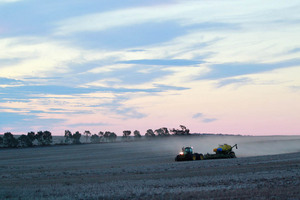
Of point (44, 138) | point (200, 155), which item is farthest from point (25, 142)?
point (200, 155)

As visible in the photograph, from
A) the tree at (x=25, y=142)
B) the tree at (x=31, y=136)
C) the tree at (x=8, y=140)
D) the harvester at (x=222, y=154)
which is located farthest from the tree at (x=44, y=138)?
the harvester at (x=222, y=154)

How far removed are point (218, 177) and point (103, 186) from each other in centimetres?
825

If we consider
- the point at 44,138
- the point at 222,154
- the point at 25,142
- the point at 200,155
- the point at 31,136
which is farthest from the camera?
the point at 44,138

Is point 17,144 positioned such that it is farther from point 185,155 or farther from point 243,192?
point 243,192

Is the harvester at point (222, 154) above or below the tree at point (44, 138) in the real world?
below

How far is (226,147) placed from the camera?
5716 centimetres

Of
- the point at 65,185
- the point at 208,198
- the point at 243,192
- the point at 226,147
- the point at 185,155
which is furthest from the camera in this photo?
the point at 226,147

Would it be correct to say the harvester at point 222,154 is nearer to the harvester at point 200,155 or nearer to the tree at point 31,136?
the harvester at point 200,155

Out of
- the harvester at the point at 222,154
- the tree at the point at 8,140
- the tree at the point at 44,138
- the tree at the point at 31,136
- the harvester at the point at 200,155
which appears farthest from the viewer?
the tree at the point at 44,138

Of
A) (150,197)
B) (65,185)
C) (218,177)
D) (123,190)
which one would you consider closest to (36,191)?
(65,185)

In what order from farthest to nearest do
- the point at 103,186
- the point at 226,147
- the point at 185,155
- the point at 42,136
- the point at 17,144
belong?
1. the point at 42,136
2. the point at 17,144
3. the point at 226,147
4. the point at 185,155
5. the point at 103,186

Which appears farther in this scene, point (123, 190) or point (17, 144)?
point (17, 144)

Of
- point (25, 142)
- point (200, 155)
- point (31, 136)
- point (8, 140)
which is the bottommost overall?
point (200, 155)

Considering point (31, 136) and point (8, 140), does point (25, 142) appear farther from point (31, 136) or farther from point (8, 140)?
point (31, 136)
